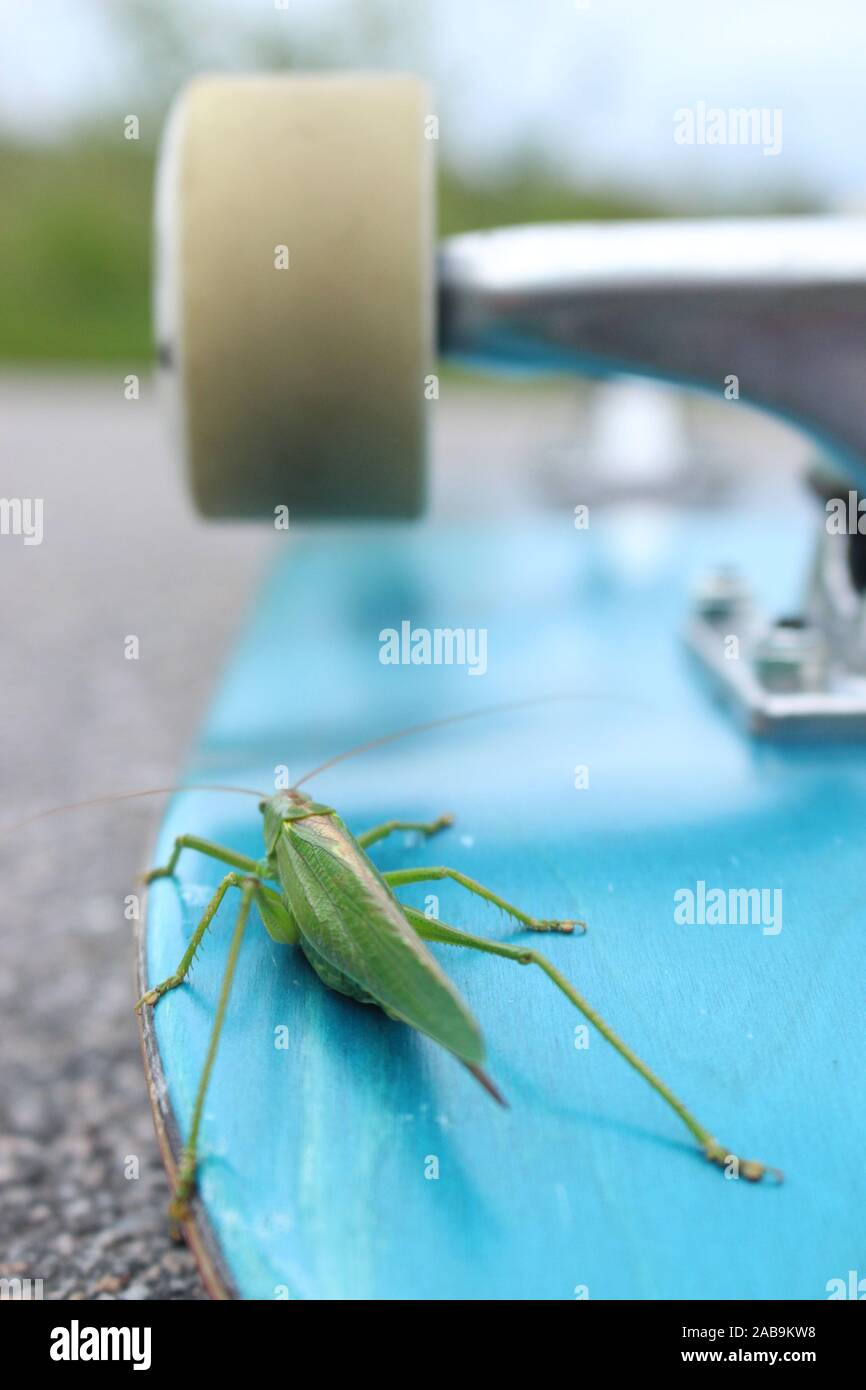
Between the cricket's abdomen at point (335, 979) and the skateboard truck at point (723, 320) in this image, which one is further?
the skateboard truck at point (723, 320)

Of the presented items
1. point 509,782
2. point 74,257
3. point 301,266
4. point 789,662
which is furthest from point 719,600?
point 74,257

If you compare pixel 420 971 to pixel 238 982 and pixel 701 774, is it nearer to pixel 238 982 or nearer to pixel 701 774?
pixel 238 982

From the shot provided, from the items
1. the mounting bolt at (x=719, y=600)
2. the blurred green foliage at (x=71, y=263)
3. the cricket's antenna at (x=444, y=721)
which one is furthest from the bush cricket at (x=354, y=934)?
the blurred green foliage at (x=71, y=263)

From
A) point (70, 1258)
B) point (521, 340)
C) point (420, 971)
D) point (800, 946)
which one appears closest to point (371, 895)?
point (420, 971)

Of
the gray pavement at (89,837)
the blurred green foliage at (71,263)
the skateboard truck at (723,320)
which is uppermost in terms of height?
the blurred green foliage at (71,263)

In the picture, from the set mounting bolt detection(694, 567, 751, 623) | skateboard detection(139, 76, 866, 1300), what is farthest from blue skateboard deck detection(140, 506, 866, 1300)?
mounting bolt detection(694, 567, 751, 623)

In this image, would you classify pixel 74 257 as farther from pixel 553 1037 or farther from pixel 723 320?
pixel 553 1037

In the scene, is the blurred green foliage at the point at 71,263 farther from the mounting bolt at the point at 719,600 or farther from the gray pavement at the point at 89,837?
the mounting bolt at the point at 719,600
